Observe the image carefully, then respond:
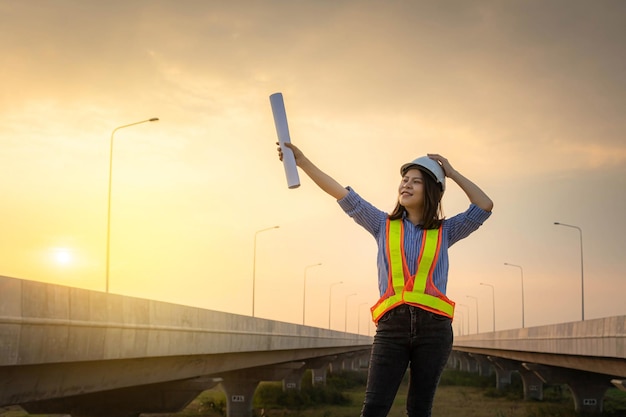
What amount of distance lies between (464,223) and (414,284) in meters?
0.63

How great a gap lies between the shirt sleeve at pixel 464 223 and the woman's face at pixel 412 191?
0.22m

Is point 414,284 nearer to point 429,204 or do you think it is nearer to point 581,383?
point 429,204

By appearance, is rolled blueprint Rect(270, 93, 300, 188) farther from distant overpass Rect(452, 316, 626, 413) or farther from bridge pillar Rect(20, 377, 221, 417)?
distant overpass Rect(452, 316, 626, 413)

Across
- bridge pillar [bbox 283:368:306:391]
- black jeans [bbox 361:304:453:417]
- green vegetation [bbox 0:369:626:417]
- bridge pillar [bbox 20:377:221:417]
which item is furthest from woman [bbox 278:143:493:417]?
bridge pillar [bbox 283:368:306:391]

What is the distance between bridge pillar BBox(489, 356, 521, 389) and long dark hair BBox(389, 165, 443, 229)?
66.9 metres

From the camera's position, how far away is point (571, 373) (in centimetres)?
4903

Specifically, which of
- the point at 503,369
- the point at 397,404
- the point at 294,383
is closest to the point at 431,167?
the point at 397,404

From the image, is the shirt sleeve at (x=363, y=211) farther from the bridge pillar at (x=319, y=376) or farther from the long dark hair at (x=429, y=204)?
the bridge pillar at (x=319, y=376)

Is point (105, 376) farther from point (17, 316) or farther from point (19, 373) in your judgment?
point (17, 316)

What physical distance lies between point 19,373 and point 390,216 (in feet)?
22.4

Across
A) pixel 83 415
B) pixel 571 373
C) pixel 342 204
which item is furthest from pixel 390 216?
pixel 571 373

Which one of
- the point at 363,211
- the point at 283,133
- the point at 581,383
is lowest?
the point at 581,383

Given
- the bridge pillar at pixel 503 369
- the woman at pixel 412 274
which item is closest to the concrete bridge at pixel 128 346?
the woman at pixel 412 274

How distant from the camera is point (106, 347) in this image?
12719mm
